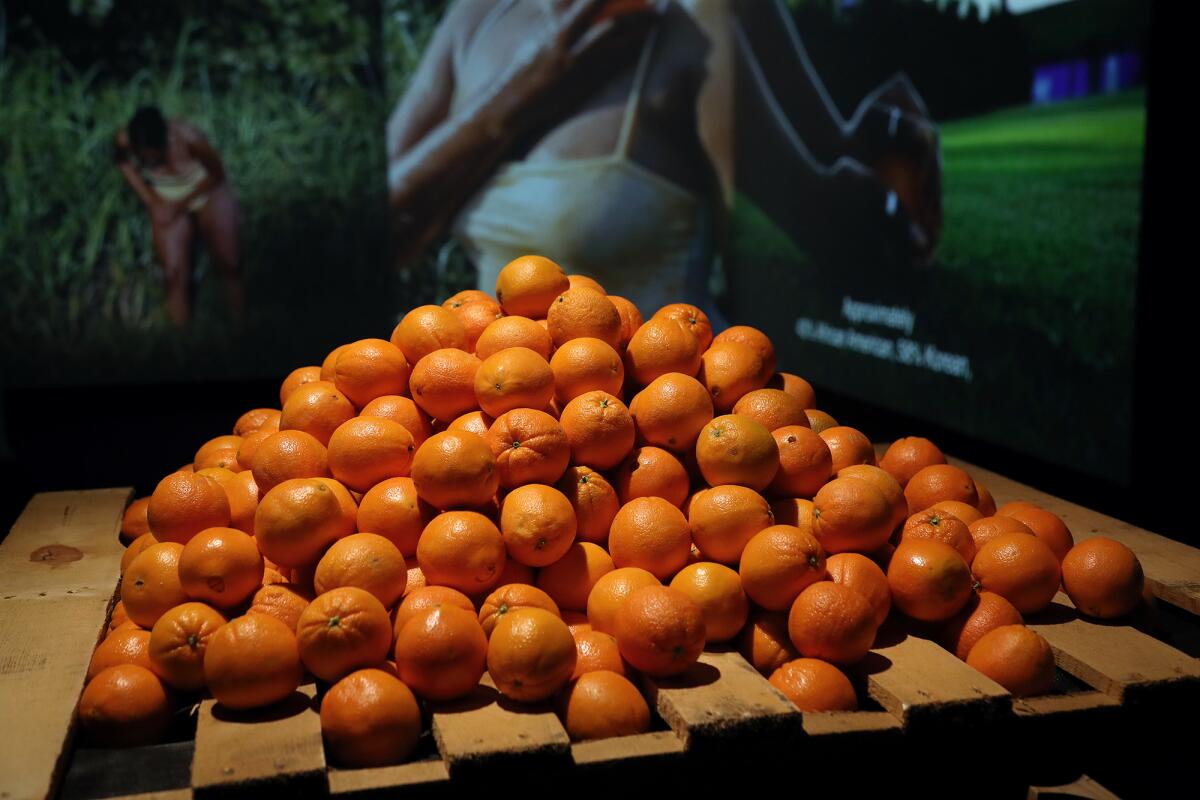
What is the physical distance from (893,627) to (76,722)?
1277 millimetres

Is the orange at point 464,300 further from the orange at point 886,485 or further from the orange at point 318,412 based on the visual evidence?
the orange at point 886,485

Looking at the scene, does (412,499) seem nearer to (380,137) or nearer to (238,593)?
(238,593)

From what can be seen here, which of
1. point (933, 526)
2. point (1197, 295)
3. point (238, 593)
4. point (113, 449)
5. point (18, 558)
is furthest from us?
point (113, 449)

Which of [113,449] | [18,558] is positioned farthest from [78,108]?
[18,558]

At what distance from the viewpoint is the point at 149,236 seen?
6.77 meters

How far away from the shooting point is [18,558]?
2273 mm

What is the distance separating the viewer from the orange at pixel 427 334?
7.13 ft

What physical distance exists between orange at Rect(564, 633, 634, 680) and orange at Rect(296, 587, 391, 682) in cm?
29

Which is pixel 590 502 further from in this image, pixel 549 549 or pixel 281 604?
pixel 281 604

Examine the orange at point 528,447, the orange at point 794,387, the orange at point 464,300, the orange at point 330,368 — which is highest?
the orange at point 464,300

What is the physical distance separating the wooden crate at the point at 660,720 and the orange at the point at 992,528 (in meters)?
0.16

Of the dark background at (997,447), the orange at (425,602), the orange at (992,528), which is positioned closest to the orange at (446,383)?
the orange at (425,602)

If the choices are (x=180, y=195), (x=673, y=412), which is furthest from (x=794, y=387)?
(x=180, y=195)

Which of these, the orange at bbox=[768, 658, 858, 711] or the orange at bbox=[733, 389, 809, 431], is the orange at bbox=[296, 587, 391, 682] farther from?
the orange at bbox=[733, 389, 809, 431]
